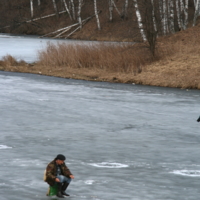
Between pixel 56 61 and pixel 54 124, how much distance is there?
16938 millimetres

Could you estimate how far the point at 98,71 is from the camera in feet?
101

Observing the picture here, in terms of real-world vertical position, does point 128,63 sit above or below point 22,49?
below

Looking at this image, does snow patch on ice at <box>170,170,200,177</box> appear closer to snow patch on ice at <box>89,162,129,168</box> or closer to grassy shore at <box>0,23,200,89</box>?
snow patch on ice at <box>89,162,129,168</box>

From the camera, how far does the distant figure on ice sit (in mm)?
8797

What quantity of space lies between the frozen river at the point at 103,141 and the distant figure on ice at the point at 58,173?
562 millimetres

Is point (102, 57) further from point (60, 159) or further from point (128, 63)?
point (60, 159)

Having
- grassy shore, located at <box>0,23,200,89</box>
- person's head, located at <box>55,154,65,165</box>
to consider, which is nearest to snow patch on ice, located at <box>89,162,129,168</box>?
person's head, located at <box>55,154,65,165</box>

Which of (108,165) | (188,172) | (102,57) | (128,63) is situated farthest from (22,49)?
(188,172)

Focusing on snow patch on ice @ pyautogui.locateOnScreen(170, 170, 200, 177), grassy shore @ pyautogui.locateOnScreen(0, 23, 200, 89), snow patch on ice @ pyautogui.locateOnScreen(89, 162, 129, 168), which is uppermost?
grassy shore @ pyautogui.locateOnScreen(0, 23, 200, 89)

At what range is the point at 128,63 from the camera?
1203 inches

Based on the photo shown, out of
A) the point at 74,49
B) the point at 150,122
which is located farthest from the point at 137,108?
the point at 74,49

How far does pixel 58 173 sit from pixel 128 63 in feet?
72.2

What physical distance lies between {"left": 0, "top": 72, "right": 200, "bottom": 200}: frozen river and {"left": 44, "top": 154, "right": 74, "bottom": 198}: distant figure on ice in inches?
22.1

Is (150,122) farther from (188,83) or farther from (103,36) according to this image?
(103,36)
